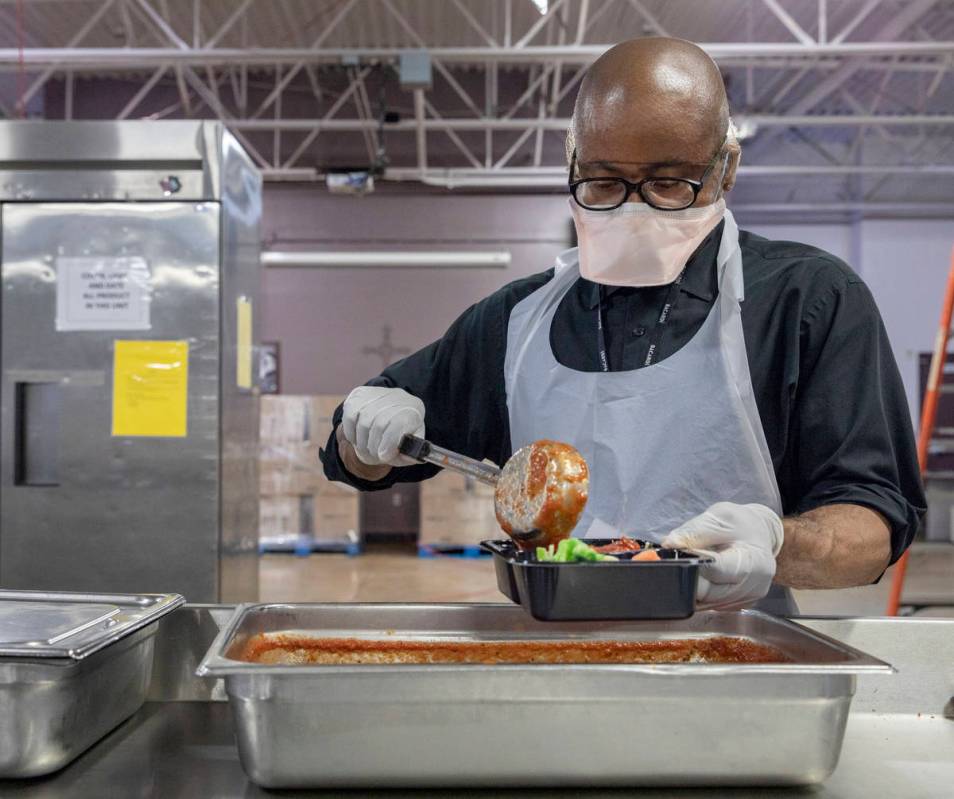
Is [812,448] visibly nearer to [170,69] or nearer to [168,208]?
[168,208]

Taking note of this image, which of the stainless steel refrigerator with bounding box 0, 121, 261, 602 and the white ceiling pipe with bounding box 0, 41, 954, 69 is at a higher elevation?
the white ceiling pipe with bounding box 0, 41, 954, 69

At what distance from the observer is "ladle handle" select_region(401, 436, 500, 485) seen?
140 centimetres

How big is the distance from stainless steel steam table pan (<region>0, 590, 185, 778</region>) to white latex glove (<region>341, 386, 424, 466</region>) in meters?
0.43

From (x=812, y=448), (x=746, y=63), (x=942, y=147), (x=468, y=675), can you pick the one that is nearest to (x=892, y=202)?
(x=942, y=147)

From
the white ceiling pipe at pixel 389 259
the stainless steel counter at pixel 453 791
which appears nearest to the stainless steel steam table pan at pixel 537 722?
the stainless steel counter at pixel 453 791

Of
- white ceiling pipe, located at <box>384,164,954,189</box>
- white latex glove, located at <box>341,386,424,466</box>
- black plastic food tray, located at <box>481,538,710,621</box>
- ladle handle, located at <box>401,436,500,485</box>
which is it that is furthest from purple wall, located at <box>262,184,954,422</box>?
black plastic food tray, located at <box>481,538,710,621</box>

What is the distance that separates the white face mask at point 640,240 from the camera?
1.59m

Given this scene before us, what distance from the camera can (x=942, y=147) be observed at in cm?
1090

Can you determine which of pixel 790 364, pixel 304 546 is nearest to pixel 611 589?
pixel 790 364

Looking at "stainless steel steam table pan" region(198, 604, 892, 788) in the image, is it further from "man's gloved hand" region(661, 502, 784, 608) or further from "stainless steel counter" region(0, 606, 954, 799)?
"man's gloved hand" region(661, 502, 784, 608)

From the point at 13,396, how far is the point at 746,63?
6.46 metres

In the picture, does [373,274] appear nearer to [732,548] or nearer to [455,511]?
[455,511]

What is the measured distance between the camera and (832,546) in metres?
1.38

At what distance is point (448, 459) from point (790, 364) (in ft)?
2.06
